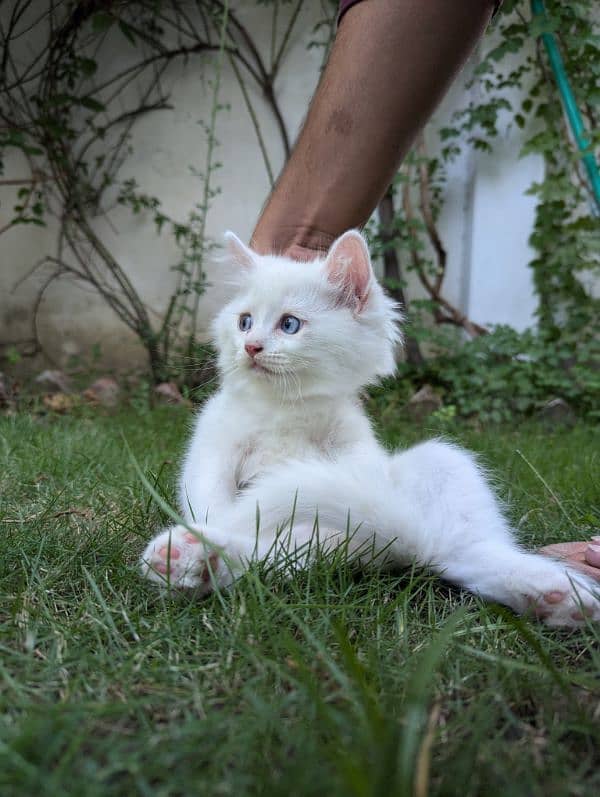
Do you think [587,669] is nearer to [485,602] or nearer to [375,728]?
[485,602]

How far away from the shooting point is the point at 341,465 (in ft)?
3.75

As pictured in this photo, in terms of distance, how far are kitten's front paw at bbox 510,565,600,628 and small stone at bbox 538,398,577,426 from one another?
9.10 feet

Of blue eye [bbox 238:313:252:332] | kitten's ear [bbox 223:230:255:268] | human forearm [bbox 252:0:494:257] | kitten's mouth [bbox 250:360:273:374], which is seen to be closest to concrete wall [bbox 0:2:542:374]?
human forearm [bbox 252:0:494:257]

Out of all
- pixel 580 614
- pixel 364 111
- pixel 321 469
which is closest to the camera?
pixel 580 614

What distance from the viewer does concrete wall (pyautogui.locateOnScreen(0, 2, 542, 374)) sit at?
13.2 feet

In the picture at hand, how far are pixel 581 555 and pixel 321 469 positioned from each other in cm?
49

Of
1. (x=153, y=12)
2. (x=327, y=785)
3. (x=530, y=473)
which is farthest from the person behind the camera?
(x=153, y=12)

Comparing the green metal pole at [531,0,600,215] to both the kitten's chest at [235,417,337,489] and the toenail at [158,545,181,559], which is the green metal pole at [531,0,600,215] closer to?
the kitten's chest at [235,417,337,489]

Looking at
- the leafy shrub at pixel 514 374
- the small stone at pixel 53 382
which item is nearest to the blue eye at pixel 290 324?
the leafy shrub at pixel 514 374

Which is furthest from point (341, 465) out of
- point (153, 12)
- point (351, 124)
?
point (153, 12)

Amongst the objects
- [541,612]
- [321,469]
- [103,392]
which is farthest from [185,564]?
[103,392]

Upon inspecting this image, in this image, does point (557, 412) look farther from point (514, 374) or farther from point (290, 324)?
point (290, 324)

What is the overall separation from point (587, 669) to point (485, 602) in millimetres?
202

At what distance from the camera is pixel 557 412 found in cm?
359
